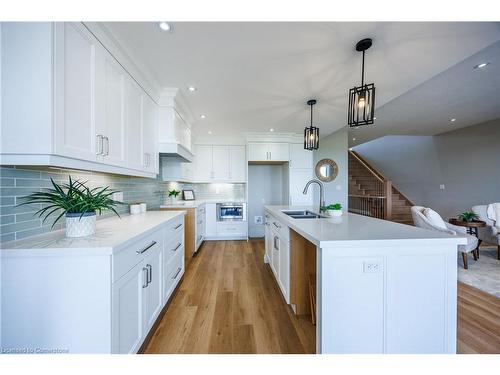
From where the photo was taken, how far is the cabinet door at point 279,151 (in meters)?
4.25

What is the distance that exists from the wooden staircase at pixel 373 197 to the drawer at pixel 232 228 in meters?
4.20

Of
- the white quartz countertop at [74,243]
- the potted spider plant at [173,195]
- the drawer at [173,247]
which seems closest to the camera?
the white quartz countertop at [74,243]

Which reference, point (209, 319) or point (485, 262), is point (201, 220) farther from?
point (485, 262)

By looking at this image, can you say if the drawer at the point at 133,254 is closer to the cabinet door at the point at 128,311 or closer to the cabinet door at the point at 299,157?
the cabinet door at the point at 128,311

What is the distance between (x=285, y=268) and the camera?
1.87 metres

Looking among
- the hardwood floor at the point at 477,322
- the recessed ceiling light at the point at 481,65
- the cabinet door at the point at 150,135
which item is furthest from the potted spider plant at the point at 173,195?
the recessed ceiling light at the point at 481,65

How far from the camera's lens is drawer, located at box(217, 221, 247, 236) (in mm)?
4266

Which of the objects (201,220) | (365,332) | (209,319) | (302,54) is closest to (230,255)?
(201,220)

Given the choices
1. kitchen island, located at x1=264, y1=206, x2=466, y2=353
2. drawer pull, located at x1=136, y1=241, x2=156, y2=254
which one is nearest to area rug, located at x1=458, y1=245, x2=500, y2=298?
kitchen island, located at x1=264, y1=206, x2=466, y2=353

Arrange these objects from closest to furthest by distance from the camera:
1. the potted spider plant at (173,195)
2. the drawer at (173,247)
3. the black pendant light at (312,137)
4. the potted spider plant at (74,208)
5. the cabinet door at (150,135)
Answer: the potted spider plant at (74,208) < the drawer at (173,247) < the cabinet door at (150,135) < the black pendant light at (312,137) < the potted spider plant at (173,195)

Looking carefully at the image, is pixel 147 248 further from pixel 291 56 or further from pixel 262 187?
pixel 262 187

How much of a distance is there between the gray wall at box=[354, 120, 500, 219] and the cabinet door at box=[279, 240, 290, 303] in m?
5.58
